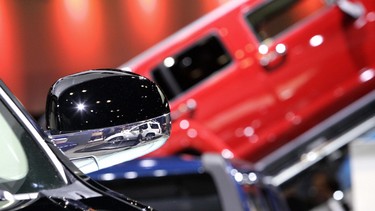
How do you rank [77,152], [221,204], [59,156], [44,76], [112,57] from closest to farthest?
1. [59,156]
2. [77,152]
3. [221,204]
4. [44,76]
5. [112,57]

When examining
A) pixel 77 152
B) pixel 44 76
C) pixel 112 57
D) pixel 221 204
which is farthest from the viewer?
pixel 112 57

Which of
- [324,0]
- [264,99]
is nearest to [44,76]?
[264,99]

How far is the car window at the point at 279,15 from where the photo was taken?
22.0ft

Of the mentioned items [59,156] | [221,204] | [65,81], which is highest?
[221,204]

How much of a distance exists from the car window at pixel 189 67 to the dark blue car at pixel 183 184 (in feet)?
7.17

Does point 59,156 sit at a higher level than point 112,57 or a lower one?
lower

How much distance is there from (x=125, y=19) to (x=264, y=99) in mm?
1067

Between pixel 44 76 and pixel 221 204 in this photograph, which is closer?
pixel 221 204

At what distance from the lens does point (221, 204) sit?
414cm

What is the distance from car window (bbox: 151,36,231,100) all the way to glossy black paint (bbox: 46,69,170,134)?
469 centimetres

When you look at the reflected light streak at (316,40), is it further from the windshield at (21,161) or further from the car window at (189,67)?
the windshield at (21,161)

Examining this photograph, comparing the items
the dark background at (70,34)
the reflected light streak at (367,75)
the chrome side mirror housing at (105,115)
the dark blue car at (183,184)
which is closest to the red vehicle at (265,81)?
the reflected light streak at (367,75)

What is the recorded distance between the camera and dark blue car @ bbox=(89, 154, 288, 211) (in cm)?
418

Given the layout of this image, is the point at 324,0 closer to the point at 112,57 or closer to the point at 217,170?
the point at 112,57
